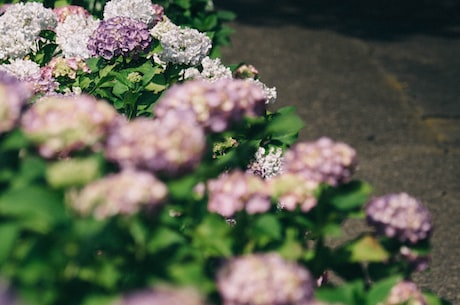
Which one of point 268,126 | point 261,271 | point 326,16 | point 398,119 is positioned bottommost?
point 326,16

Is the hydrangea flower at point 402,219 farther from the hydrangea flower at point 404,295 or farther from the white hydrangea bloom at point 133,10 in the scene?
the white hydrangea bloom at point 133,10

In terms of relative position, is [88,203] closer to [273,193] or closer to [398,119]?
[273,193]

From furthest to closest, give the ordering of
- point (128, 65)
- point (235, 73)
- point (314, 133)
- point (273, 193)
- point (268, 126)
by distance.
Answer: point (314, 133) < point (235, 73) < point (128, 65) < point (268, 126) < point (273, 193)

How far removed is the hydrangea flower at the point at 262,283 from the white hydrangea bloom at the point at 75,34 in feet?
6.32

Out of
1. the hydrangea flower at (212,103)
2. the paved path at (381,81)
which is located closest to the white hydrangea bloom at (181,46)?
the hydrangea flower at (212,103)

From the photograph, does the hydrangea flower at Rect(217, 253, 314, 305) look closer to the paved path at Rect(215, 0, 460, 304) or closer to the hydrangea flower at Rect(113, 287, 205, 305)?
the hydrangea flower at Rect(113, 287, 205, 305)

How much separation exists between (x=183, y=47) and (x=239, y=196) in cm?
163

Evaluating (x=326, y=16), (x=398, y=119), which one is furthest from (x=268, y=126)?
(x=326, y=16)

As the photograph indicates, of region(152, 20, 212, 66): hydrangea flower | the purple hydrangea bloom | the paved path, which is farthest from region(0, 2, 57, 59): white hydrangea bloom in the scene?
the paved path

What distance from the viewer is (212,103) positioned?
67.8 inches

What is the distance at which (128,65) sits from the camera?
3307 millimetres

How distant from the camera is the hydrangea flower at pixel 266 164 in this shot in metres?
2.99

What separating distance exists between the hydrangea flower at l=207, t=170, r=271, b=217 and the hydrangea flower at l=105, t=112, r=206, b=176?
12 centimetres

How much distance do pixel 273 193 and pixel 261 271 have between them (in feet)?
0.95
